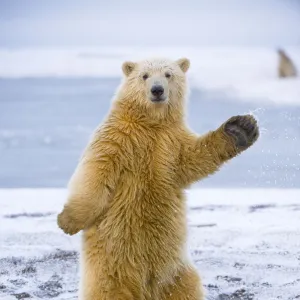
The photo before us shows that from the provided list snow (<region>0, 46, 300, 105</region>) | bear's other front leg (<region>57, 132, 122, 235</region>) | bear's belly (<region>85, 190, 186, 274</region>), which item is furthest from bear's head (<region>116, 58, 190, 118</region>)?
snow (<region>0, 46, 300, 105</region>)

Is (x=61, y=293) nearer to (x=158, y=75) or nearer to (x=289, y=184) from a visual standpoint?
(x=158, y=75)

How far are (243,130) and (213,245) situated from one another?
6.16 ft

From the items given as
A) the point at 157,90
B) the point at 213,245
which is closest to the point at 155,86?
the point at 157,90

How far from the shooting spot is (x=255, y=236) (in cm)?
520

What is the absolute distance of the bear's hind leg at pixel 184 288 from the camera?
3.37 metres

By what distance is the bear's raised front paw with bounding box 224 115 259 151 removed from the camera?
3.24 m

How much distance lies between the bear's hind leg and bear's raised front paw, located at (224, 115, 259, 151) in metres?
0.59

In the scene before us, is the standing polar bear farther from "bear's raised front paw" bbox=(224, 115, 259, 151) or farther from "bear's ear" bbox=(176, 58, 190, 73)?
"bear's ear" bbox=(176, 58, 190, 73)

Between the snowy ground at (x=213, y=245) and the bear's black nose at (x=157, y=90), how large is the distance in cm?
60

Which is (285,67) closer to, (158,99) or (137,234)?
(158,99)

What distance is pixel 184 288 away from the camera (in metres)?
3.39

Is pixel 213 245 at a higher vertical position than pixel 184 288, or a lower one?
higher

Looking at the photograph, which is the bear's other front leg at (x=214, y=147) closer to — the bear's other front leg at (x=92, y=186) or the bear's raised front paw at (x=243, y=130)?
the bear's raised front paw at (x=243, y=130)

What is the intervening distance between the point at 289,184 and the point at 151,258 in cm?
377
